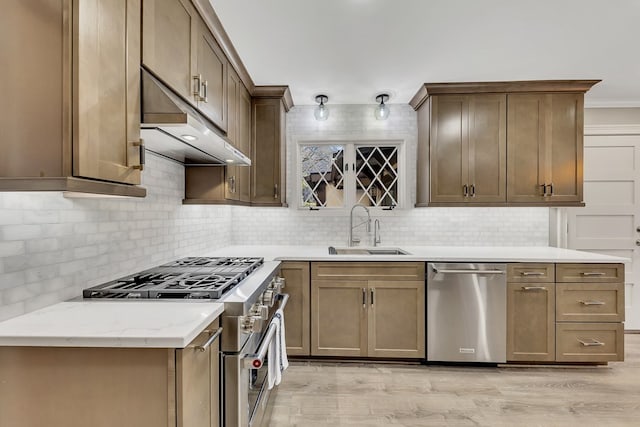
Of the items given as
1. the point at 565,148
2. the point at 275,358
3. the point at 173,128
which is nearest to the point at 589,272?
the point at 565,148

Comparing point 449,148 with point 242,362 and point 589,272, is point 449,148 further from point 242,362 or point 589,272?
point 242,362

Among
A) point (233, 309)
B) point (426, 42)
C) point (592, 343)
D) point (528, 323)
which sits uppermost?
point (426, 42)

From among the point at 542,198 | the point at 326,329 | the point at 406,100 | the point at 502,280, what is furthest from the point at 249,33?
the point at 542,198

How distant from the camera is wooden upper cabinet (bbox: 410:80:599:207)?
300cm

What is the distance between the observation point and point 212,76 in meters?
2.12

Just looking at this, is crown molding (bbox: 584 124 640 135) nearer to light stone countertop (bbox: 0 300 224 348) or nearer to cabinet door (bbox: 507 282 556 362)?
cabinet door (bbox: 507 282 556 362)

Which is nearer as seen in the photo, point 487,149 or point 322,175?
point 487,149

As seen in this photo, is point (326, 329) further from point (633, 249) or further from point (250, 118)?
point (633, 249)

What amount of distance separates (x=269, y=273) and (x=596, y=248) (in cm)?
354

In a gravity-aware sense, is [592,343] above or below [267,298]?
below

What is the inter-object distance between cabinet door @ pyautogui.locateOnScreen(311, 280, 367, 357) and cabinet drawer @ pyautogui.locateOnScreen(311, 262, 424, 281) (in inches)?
2.2

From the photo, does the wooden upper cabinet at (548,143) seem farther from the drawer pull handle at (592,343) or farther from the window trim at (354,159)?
the drawer pull handle at (592,343)

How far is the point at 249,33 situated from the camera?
86.8 inches

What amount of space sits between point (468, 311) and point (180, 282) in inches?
87.2
